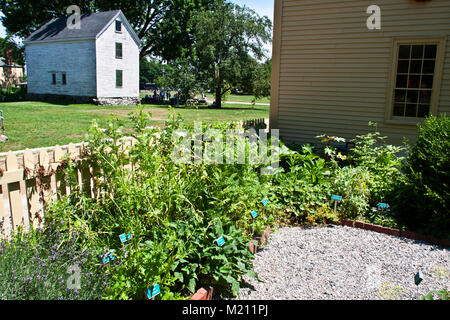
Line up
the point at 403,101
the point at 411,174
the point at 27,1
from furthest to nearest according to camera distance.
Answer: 1. the point at 27,1
2. the point at 403,101
3. the point at 411,174

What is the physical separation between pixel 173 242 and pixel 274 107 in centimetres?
595

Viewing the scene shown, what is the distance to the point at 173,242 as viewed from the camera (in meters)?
2.73

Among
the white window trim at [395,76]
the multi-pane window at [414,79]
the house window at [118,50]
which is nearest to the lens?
the white window trim at [395,76]

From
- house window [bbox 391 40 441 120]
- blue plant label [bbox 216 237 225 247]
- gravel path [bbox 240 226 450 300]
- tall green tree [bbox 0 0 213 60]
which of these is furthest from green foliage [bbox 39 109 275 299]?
tall green tree [bbox 0 0 213 60]

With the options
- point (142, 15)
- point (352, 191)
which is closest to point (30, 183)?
point (352, 191)

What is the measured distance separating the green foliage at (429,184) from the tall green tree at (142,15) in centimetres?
3263

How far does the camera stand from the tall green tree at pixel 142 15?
34.4 metres

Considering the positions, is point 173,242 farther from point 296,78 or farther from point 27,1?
point 27,1

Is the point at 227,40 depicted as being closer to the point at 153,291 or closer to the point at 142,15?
the point at 142,15

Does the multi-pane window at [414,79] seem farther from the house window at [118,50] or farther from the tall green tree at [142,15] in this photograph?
the tall green tree at [142,15]

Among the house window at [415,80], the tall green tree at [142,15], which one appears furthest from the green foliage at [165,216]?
the tall green tree at [142,15]

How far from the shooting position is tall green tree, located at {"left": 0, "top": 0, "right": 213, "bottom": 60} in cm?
3441

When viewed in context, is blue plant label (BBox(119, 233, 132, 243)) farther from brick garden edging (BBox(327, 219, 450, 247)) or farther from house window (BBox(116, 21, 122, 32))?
house window (BBox(116, 21, 122, 32))
